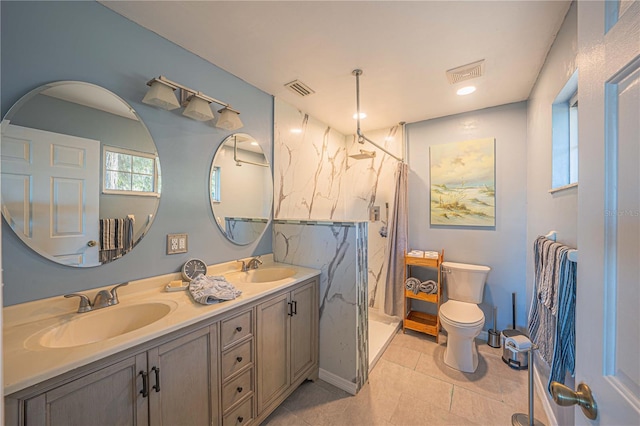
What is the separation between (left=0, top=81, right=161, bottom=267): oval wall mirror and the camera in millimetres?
1109

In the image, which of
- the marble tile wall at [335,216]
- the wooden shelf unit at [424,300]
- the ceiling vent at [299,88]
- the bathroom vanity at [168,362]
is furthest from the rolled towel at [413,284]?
the ceiling vent at [299,88]

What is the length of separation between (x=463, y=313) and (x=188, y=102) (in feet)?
9.24

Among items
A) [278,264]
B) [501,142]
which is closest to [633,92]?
[278,264]

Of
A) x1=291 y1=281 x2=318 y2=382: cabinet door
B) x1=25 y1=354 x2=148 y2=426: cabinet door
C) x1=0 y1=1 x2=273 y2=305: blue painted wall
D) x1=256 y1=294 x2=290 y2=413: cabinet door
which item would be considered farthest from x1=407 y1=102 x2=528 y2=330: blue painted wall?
x1=25 y1=354 x2=148 y2=426: cabinet door

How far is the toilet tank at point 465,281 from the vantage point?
245 centimetres

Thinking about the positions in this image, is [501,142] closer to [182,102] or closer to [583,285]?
[583,285]

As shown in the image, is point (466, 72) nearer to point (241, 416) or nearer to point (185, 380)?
point (185, 380)

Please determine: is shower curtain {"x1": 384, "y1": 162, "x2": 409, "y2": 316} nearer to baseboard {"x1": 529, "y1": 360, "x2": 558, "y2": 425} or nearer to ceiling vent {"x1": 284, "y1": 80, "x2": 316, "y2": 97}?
baseboard {"x1": 529, "y1": 360, "x2": 558, "y2": 425}

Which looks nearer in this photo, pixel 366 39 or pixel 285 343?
pixel 366 39

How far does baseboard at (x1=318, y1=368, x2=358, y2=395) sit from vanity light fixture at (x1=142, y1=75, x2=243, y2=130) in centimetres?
210

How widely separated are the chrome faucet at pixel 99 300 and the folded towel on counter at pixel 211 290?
0.37 metres

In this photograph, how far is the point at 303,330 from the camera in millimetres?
1861

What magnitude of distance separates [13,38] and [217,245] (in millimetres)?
1431

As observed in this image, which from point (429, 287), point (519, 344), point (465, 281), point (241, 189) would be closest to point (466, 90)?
point (465, 281)
